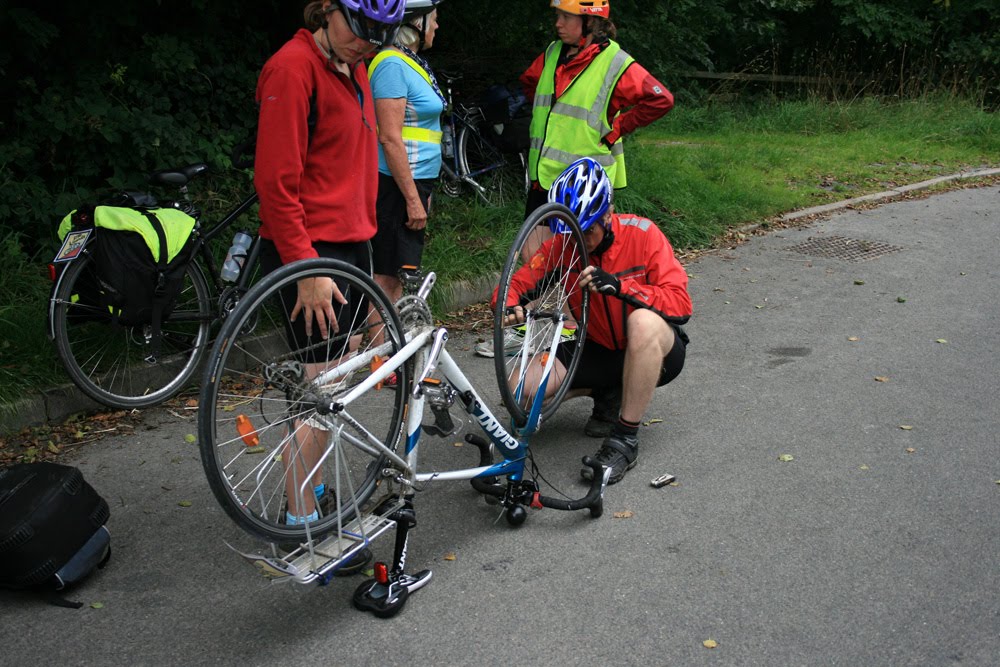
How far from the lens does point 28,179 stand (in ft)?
19.1

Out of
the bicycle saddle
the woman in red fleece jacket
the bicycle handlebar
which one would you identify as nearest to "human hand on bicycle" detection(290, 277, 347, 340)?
the woman in red fleece jacket

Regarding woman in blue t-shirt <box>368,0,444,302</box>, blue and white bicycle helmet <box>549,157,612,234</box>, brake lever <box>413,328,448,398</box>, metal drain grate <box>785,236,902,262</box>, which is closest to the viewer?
brake lever <box>413,328,448,398</box>

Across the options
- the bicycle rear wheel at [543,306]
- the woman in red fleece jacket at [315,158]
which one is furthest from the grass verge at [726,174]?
the bicycle rear wheel at [543,306]

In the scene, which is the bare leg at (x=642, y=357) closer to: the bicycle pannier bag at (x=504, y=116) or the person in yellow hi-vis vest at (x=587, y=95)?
the person in yellow hi-vis vest at (x=587, y=95)

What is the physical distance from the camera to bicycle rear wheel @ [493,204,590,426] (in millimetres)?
3959

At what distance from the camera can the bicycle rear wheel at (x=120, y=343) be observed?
4590mm

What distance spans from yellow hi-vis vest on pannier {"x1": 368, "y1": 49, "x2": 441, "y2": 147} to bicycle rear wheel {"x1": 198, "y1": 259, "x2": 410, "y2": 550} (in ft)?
5.35

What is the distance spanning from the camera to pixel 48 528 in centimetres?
317

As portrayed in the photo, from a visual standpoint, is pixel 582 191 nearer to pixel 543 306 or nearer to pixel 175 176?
pixel 543 306

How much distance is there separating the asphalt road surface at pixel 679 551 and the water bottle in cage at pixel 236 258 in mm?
786

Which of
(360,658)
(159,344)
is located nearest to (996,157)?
(159,344)

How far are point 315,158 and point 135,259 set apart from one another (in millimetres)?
1888

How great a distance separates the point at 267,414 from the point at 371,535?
0.50 m

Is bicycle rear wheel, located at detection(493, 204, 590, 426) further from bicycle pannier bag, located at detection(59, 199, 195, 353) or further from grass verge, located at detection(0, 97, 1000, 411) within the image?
grass verge, located at detection(0, 97, 1000, 411)
